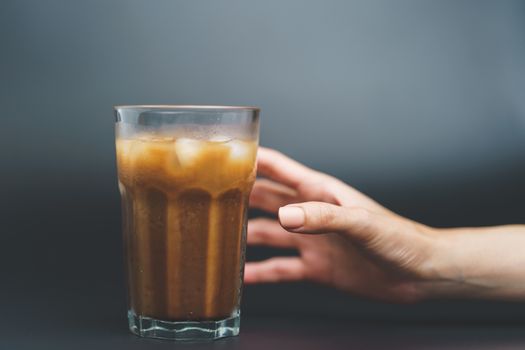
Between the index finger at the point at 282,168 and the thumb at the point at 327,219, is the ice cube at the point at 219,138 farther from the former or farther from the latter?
the index finger at the point at 282,168

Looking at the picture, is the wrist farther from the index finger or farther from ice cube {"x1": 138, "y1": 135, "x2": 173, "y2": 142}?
ice cube {"x1": 138, "y1": 135, "x2": 173, "y2": 142}

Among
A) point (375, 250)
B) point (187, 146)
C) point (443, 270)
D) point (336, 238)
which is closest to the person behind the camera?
point (187, 146)

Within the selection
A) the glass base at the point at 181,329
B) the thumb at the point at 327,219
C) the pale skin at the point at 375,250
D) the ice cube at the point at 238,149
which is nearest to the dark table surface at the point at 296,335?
the glass base at the point at 181,329

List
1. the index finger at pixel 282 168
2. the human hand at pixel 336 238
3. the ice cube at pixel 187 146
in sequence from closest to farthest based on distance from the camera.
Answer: the ice cube at pixel 187 146 < the human hand at pixel 336 238 < the index finger at pixel 282 168

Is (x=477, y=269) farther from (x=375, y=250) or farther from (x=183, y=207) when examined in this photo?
(x=183, y=207)

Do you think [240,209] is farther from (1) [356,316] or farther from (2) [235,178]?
(1) [356,316]

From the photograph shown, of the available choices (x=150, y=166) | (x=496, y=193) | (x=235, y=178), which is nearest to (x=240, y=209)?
(x=235, y=178)

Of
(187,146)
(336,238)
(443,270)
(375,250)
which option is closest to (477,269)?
(443,270)
